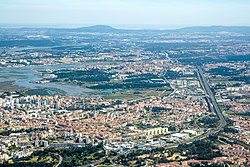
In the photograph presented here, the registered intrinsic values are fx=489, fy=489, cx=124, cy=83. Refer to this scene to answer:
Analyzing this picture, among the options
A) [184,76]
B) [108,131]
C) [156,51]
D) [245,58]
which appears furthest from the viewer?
[156,51]

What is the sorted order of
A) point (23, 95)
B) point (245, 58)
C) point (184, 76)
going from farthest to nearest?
point (245, 58)
point (184, 76)
point (23, 95)

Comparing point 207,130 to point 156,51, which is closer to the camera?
point 207,130

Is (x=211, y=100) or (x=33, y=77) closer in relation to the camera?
(x=211, y=100)

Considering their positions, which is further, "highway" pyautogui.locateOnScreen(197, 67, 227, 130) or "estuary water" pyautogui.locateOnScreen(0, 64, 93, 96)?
"estuary water" pyautogui.locateOnScreen(0, 64, 93, 96)

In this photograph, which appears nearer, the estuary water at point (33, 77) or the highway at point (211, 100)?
the highway at point (211, 100)

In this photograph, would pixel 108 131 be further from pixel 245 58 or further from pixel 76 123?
pixel 245 58

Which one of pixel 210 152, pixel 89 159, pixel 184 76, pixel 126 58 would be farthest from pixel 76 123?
pixel 126 58

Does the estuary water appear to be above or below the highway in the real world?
below

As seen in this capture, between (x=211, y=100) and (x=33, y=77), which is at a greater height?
(x=211, y=100)

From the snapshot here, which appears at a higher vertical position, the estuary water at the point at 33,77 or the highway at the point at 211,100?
the highway at the point at 211,100
